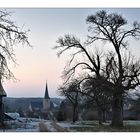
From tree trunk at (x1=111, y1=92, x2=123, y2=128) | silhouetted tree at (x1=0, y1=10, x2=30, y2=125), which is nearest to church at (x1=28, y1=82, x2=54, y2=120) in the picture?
silhouetted tree at (x1=0, y1=10, x2=30, y2=125)

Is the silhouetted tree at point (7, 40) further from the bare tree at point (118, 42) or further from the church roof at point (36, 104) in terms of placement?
the bare tree at point (118, 42)

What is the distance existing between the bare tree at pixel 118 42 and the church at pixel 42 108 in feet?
2.65

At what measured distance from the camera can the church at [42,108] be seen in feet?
31.9

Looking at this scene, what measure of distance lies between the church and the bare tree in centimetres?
81

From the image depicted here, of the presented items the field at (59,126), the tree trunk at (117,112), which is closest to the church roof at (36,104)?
the field at (59,126)

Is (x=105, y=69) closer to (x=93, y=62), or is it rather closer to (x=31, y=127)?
(x=93, y=62)

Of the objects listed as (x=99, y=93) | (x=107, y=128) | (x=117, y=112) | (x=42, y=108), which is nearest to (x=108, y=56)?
(x=99, y=93)

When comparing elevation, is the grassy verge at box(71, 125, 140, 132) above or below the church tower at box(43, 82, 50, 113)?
below

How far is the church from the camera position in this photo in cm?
971

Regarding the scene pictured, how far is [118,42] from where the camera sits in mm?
9820

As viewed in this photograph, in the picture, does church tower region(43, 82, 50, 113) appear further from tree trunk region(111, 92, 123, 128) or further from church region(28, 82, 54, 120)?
tree trunk region(111, 92, 123, 128)

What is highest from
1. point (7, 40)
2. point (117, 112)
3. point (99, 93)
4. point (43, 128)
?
point (7, 40)

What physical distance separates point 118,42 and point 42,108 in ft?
4.19

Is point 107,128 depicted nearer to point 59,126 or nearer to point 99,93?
point 99,93
